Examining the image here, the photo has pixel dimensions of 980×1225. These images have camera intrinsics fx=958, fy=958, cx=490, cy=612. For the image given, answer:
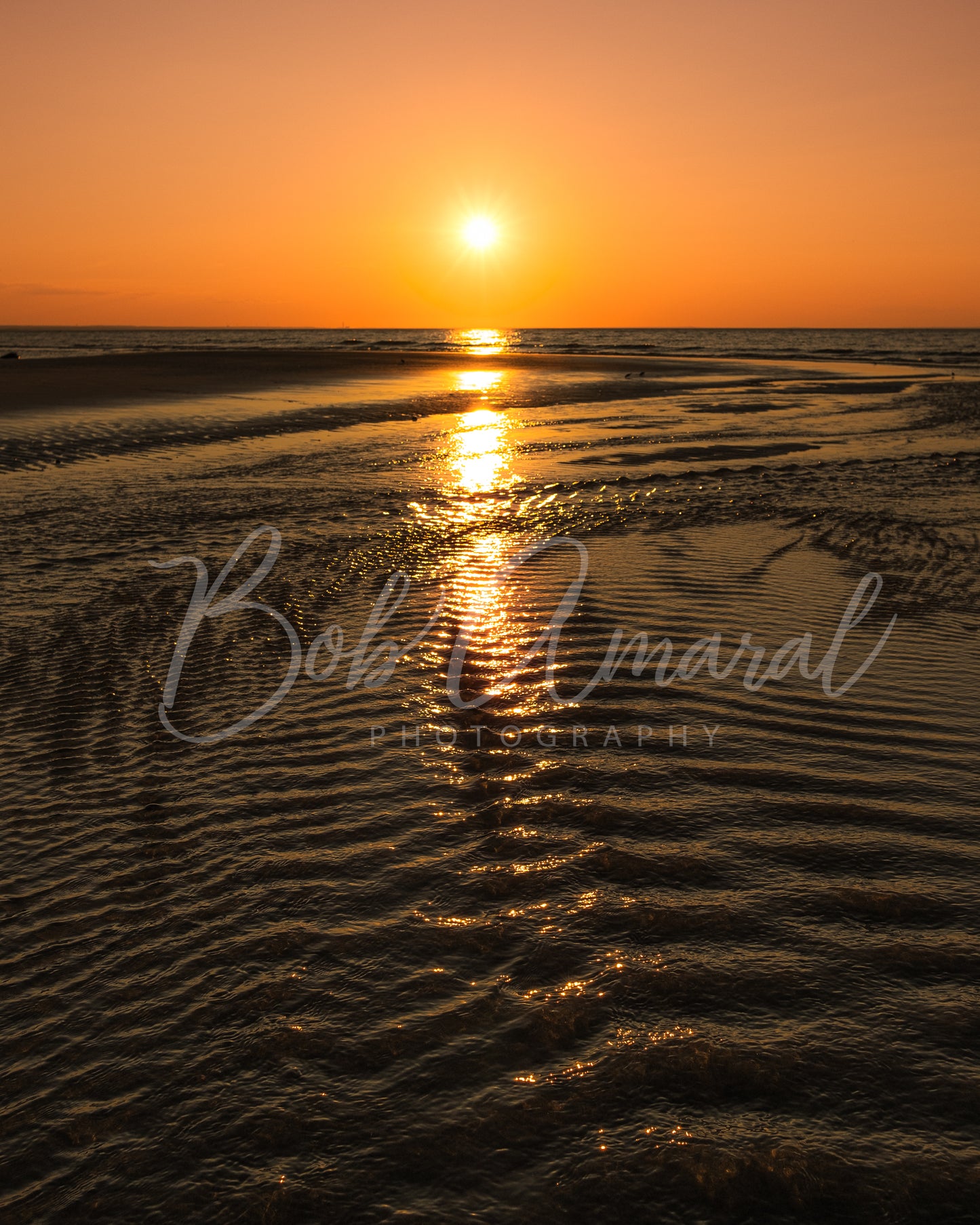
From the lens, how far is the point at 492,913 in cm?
409

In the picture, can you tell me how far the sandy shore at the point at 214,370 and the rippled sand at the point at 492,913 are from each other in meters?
22.5

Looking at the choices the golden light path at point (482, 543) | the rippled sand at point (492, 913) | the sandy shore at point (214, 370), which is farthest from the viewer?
the sandy shore at point (214, 370)

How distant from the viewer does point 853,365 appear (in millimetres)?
57625

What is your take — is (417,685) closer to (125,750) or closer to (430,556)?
(125,750)

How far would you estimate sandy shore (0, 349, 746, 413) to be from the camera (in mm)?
30766

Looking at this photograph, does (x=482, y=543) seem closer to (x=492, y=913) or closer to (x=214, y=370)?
(x=492, y=913)

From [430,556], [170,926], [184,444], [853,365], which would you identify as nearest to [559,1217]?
[170,926]

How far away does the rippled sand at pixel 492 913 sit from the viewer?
9.48ft

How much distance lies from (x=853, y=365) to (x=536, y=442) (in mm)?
42621

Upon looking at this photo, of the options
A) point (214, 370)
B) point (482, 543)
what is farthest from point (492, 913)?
point (214, 370)

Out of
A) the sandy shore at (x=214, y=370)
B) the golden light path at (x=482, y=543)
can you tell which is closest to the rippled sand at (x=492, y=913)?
the golden light path at (x=482, y=543)

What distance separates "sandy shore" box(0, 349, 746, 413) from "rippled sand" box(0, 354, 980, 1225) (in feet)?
Answer: 73.7

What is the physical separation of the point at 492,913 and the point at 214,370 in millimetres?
44918

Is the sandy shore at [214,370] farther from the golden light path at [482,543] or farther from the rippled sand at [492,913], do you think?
the rippled sand at [492,913]
